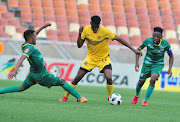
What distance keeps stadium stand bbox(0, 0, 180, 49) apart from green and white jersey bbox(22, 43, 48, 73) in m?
10.4

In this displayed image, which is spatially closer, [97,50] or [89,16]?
[97,50]

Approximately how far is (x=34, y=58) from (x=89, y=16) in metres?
15.5

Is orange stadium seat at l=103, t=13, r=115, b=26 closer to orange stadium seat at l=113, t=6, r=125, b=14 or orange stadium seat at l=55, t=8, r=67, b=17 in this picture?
orange stadium seat at l=113, t=6, r=125, b=14

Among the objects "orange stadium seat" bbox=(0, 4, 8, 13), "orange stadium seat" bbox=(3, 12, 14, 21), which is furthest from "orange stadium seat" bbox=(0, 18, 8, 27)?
"orange stadium seat" bbox=(0, 4, 8, 13)

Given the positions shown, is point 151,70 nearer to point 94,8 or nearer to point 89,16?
point 89,16

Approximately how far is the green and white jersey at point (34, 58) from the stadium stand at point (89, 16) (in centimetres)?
1045

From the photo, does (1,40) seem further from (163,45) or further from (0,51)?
(163,45)

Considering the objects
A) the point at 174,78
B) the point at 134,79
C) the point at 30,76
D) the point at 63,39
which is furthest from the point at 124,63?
the point at 30,76

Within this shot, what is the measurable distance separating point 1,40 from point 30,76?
858 centimetres

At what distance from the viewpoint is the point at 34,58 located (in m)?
7.59

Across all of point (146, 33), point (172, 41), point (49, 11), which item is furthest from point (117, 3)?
point (49, 11)

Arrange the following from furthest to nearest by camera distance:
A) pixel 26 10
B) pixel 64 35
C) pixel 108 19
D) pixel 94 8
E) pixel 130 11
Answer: pixel 130 11 < pixel 94 8 < pixel 108 19 < pixel 26 10 < pixel 64 35

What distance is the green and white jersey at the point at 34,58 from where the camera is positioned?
7330 millimetres

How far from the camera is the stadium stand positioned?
20250 mm
